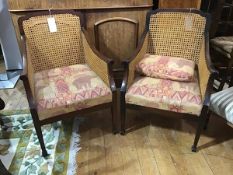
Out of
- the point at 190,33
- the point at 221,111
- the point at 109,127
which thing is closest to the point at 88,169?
the point at 109,127

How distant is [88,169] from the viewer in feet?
4.51

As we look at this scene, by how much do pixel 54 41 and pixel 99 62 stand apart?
0.42 meters

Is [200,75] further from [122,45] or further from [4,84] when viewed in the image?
[4,84]

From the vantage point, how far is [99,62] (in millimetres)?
1487

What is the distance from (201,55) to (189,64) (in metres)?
0.12

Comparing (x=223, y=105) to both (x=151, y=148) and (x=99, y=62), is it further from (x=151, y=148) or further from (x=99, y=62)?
(x=99, y=62)

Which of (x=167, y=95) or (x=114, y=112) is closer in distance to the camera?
(x=167, y=95)

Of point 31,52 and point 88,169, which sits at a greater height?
point 31,52

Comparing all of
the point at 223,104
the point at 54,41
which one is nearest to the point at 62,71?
the point at 54,41

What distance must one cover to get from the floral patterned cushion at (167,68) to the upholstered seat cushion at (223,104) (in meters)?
0.21

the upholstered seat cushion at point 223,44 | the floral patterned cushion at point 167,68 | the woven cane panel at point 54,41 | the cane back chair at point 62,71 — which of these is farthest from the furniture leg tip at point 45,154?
the upholstered seat cushion at point 223,44

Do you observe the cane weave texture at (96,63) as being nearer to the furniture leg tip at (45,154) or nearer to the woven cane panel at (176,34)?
the woven cane panel at (176,34)

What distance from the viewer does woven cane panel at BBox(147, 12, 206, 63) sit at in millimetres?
1602

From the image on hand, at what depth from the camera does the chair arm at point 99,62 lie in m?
1.41
